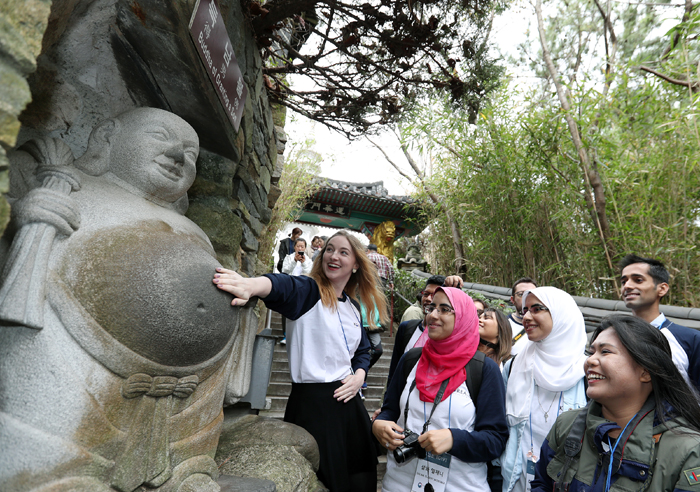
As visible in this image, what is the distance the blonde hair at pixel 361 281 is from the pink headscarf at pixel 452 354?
41cm

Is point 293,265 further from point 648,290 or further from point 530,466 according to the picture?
point 530,466

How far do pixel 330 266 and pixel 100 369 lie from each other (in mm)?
1155

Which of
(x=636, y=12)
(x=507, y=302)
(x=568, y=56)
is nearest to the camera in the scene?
(x=507, y=302)

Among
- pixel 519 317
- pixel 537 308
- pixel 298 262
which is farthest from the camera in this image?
pixel 298 262

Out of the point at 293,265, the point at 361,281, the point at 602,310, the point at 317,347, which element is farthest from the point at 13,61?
the point at 293,265

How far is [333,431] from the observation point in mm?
2051

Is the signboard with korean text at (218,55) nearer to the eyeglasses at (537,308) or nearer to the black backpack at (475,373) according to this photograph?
the black backpack at (475,373)

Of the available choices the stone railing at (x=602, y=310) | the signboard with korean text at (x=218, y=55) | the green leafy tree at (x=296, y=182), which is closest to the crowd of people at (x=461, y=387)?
the signboard with korean text at (x=218, y=55)

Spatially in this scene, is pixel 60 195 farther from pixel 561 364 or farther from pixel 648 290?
pixel 648 290

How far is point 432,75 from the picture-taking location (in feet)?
10.6

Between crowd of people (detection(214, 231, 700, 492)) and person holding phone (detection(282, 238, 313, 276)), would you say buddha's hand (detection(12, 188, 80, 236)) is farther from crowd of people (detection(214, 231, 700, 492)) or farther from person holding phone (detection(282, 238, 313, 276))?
person holding phone (detection(282, 238, 313, 276))

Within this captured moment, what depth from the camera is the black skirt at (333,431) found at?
79.6 inches

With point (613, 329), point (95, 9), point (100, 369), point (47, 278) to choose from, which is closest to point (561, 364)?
point (613, 329)

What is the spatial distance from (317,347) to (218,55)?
1436 mm
